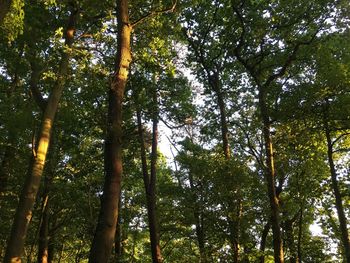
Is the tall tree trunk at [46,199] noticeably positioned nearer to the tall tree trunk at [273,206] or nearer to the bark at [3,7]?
the tall tree trunk at [273,206]

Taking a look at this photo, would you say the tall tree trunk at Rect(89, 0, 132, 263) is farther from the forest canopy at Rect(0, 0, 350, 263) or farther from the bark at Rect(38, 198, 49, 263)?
the bark at Rect(38, 198, 49, 263)

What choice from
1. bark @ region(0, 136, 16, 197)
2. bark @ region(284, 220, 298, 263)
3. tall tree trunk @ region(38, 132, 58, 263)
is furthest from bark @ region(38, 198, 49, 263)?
bark @ region(284, 220, 298, 263)

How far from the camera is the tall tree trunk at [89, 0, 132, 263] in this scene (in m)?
6.83

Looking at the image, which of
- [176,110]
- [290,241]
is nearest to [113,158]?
[176,110]

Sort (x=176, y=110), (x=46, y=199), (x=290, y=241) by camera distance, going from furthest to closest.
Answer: (x=290, y=241) → (x=46, y=199) → (x=176, y=110)

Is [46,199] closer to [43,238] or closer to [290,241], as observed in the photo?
[43,238]

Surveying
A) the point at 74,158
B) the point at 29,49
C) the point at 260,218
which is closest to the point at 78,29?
the point at 29,49

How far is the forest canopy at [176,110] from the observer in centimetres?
1016

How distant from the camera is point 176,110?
1633 cm

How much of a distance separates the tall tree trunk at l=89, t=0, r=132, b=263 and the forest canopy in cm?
3

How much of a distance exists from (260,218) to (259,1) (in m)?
8.16

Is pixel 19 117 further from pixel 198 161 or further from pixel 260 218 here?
pixel 260 218

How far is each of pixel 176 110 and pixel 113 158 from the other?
29.3ft

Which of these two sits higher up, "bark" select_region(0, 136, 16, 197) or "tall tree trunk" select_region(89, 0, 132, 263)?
"bark" select_region(0, 136, 16, 197)
